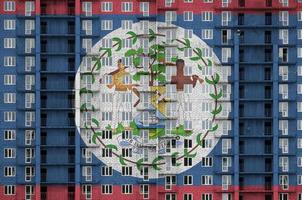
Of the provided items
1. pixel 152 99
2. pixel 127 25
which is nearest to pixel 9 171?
pixel 152 99

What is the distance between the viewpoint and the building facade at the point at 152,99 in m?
127

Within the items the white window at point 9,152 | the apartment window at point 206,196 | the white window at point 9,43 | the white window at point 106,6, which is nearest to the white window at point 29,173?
the white window at point 9,152

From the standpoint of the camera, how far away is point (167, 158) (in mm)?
127812

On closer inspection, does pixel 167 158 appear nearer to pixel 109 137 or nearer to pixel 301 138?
pixel 109 137

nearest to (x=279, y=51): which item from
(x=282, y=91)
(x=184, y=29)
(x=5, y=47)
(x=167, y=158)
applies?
(x=282, y=91)

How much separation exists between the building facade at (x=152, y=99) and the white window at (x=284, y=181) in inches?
5.6

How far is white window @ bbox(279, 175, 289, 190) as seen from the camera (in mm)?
127625

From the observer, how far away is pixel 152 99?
420 ft

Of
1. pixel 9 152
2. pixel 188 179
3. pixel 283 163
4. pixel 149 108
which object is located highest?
pixel 149 108

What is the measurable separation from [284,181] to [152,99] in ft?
68.5

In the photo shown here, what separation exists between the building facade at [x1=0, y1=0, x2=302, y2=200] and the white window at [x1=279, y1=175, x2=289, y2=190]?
0.14 m

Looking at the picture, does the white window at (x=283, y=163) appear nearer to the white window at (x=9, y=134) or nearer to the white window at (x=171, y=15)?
the white window at (x=171, y=15)

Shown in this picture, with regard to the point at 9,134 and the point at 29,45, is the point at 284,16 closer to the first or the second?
the point at 29,45

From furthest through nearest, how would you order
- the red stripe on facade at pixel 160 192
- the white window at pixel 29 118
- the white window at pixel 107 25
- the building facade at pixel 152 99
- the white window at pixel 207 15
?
the white window at pixel 207 15
the white window at pixel 107 25
the white window at pixel 29 118
the building facade at pixel 152 99
the red stripe on facade at pixel 160 192
